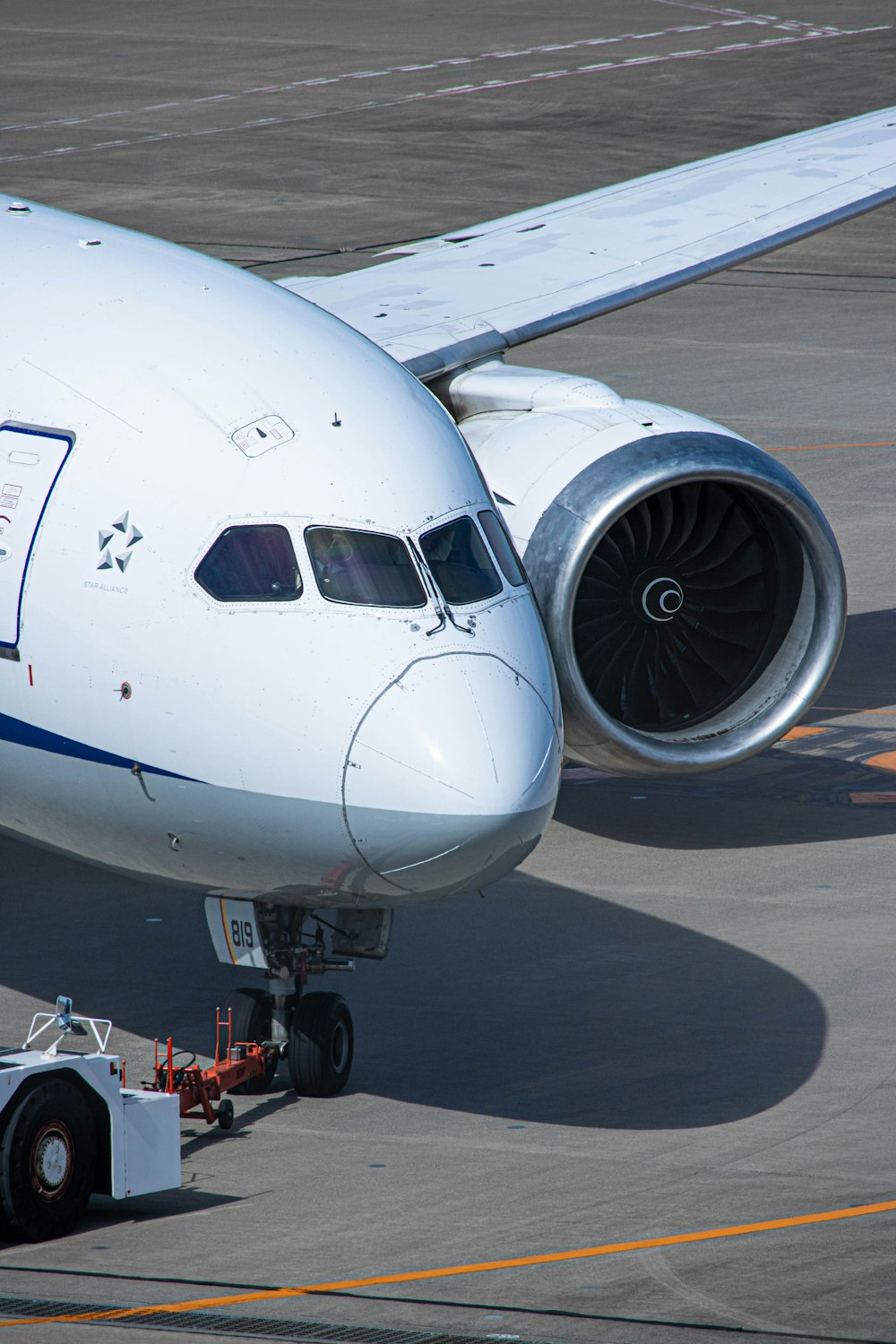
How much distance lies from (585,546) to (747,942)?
2.91m

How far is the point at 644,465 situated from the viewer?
15.7 metres

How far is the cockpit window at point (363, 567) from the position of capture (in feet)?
37.3

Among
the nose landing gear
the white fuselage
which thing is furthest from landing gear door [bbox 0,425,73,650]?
the nose landing gear

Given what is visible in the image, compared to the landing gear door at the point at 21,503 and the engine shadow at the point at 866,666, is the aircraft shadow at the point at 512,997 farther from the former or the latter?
the engine shadow at the point at 866,666

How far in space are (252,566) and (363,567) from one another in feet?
1.85

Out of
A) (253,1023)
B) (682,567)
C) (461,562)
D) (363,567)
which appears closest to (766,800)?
(682,567)

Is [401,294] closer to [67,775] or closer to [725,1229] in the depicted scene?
[67,775]

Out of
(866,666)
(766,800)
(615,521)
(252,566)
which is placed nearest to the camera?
(252,566)

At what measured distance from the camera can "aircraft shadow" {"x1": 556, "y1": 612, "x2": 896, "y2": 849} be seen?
17453 mm

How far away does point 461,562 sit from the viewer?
Result: 38.6 ft

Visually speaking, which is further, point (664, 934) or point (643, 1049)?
point (664, 934)

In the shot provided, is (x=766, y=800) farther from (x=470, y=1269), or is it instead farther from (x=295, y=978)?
→ (x=470, y=1269)

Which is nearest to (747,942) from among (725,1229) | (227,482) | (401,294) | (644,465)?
(644,465)

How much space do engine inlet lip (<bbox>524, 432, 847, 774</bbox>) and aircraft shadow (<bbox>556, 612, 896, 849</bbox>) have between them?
1.31 metres
